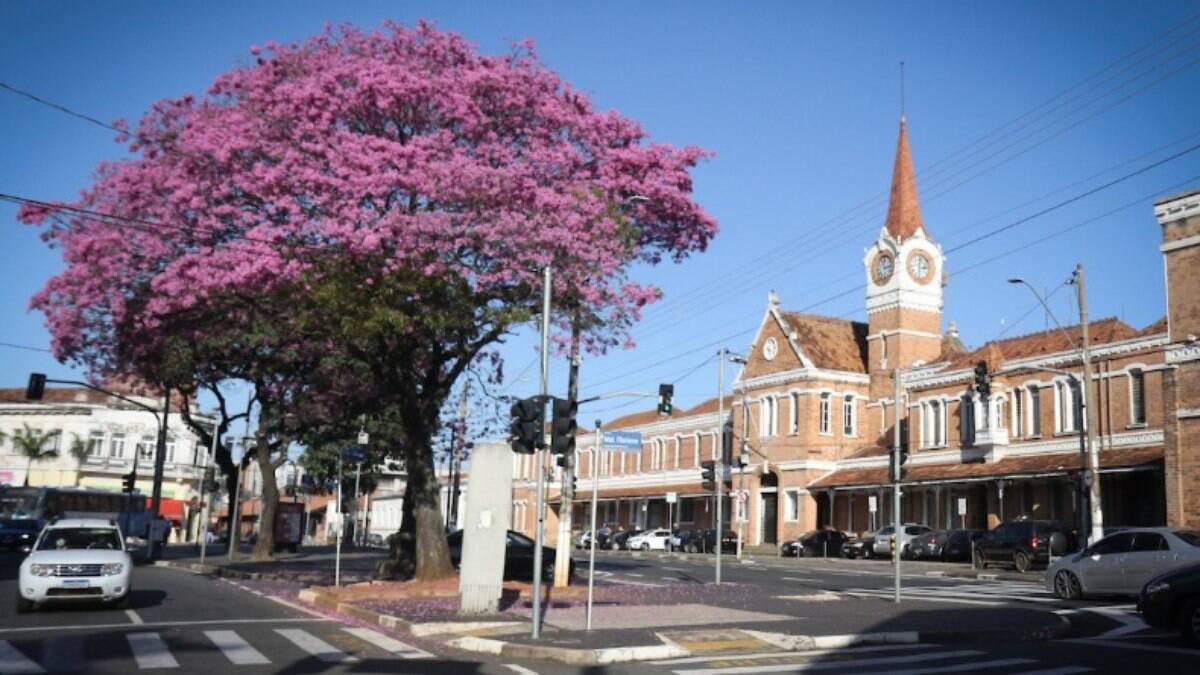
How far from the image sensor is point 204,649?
44.3 ft

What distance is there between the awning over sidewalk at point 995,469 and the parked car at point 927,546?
293 cm

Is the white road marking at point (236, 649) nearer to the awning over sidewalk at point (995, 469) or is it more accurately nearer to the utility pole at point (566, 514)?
the utility pole at point (566, 514)

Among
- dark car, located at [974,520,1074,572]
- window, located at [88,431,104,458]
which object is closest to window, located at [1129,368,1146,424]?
dark car, located at [974,520,1074,572]

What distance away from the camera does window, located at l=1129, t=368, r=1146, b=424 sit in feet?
145

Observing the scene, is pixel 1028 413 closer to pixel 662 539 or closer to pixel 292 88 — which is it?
pixel 662 539

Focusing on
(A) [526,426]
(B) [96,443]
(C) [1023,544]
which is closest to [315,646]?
(A) [526,426]

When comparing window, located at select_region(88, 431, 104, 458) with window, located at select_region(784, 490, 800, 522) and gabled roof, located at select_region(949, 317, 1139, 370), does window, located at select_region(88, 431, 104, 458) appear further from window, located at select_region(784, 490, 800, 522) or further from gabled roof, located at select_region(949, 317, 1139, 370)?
gabled roof, located at select_region(949, 317, 1139, 370)

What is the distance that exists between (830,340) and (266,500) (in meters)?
36.1

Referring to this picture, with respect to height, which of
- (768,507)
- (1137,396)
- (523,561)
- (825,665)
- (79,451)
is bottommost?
(825,665)

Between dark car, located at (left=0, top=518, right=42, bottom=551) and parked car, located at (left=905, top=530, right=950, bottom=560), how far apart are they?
36.5 m

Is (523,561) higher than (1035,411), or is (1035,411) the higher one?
(1035,411)

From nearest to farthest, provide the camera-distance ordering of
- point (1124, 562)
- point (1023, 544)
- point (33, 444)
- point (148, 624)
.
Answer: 1. point (148, 624)
2. point (1124, 562)
3. point (1023, 544)
4. point (33, 444)

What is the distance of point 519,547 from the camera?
27.5m

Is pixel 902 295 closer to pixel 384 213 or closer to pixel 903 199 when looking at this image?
pixel 903 199
